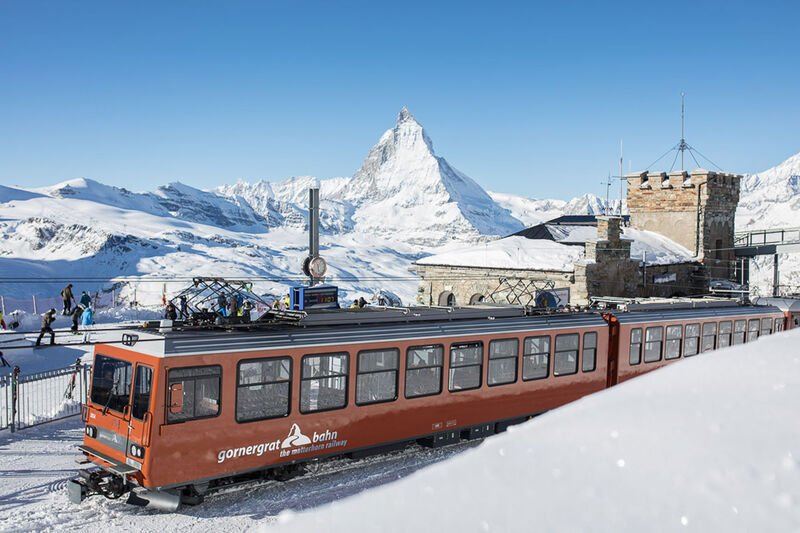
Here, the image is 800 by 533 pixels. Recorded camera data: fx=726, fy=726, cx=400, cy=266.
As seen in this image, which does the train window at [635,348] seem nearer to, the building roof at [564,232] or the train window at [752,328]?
the train window at [752,328]

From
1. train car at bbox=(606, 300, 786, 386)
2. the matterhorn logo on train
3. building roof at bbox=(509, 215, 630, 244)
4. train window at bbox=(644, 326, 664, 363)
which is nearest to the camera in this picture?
the matterhorn logo on train

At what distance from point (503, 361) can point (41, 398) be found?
13.0m

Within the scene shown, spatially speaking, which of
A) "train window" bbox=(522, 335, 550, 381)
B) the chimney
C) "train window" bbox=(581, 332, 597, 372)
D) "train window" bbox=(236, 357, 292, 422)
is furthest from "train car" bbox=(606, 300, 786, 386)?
"train window" bbox=(236, 357, 292, 422)

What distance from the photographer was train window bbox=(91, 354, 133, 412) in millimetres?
11383

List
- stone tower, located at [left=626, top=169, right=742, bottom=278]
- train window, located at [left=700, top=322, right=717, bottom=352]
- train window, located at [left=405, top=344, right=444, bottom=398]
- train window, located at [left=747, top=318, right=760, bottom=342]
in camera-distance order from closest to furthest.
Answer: train window, located at [left=405, top=344, right=444, bottom=398] < train window, located at [left=700, top=322, right=717, bottom=352] < train window, located at [left=747, top=318, right=760, bottom=342] < stone tower, located at [left=626, top=169, right=742, bottom=278]

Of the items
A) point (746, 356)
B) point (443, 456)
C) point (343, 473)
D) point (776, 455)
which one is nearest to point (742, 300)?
point (443, 456)

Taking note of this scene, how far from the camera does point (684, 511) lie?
4371 mm

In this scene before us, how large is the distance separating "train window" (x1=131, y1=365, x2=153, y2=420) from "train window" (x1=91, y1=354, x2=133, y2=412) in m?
0.22

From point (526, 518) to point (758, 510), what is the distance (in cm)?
135

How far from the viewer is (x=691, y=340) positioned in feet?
67.1

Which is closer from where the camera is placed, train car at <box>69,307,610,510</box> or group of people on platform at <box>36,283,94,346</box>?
train car at <box>69,307,610,510</box>

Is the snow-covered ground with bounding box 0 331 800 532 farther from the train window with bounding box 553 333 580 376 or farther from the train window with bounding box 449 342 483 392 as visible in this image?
the train window with bounding box 553 333 580 376

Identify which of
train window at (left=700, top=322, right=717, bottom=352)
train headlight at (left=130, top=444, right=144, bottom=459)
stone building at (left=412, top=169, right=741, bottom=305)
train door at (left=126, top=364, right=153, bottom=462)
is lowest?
train headlight at (left=130, top=444, right=144, bottom=459)

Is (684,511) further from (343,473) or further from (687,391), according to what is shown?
(343,473)
